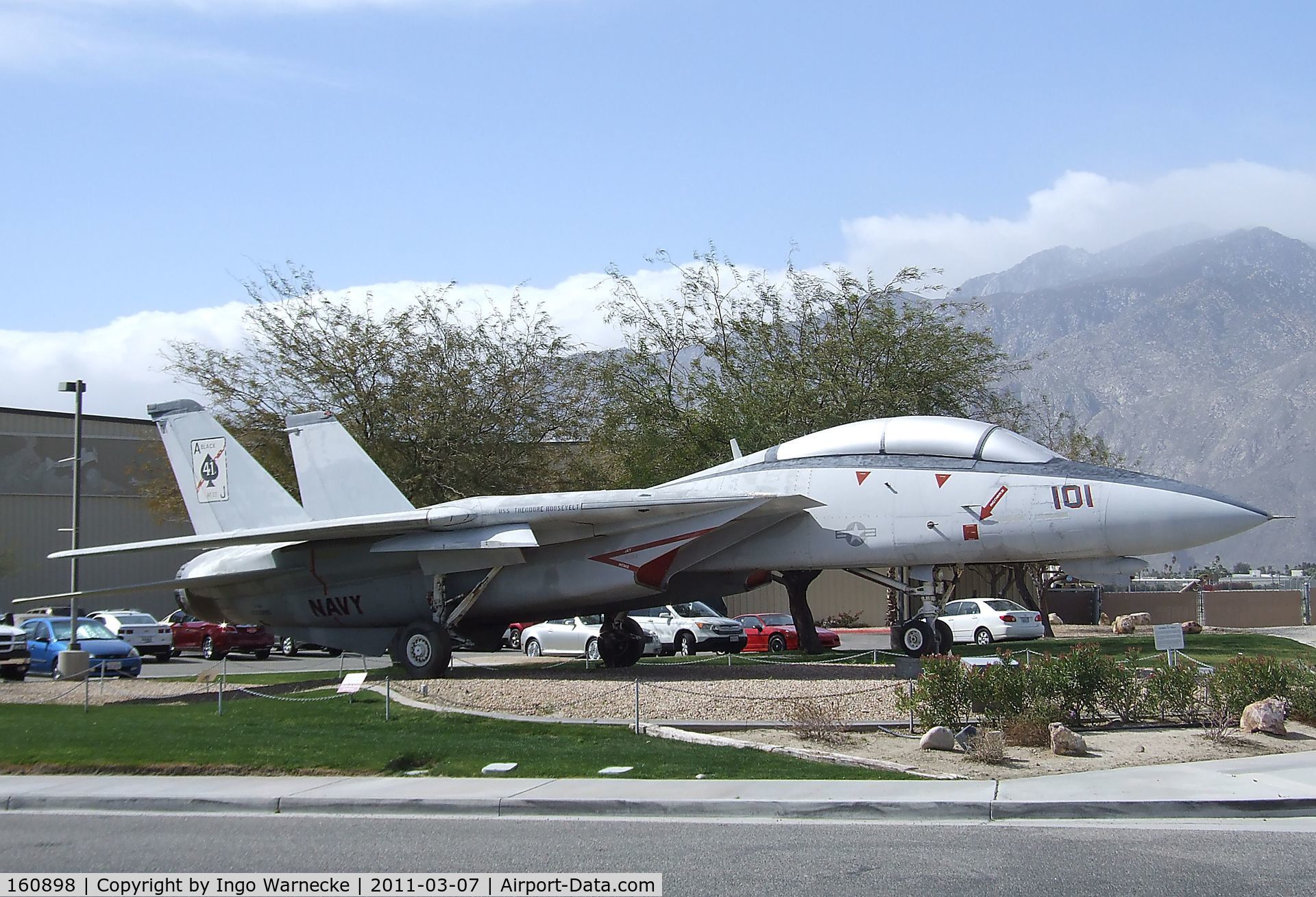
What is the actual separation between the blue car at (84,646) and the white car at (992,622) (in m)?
Result: 21.6

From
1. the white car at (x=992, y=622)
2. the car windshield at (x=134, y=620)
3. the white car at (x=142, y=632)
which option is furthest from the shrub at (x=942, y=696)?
the car windshield at (x=134, y=620)

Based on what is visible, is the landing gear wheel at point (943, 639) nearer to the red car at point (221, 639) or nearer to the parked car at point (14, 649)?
the parked car at point (14, 649)

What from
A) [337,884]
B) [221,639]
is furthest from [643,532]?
[221,639]

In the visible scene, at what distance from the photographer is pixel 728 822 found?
9.24 meters

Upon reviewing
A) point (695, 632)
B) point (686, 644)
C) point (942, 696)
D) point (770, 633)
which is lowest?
point (942, 696)

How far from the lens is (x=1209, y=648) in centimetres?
2533

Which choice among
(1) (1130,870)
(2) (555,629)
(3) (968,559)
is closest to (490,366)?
(2) (555,629)

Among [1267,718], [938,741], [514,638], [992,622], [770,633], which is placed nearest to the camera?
[938,741]

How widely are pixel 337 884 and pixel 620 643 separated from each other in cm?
1437

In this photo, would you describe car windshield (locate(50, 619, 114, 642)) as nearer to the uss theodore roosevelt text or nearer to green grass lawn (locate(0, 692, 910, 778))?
green grass lawn (locate(0, 692, 910, 778))

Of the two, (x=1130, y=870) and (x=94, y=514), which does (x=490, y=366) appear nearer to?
(x=94, y=514)

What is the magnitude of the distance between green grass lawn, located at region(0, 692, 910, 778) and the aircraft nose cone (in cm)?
652

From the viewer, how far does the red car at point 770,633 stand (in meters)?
34.9

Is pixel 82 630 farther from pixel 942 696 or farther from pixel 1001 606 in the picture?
pixel 1001 606
